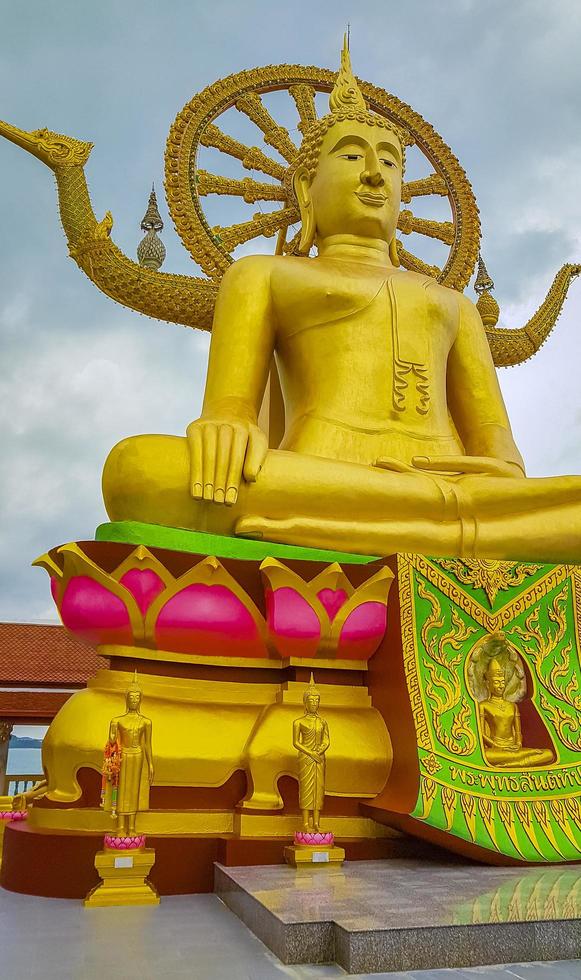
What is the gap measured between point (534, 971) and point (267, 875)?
1124mm

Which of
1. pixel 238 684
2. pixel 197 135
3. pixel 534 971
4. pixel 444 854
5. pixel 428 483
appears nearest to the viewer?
pixel 534 971

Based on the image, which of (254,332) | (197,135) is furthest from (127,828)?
(197,135)

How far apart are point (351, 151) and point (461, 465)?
2630 millimetres

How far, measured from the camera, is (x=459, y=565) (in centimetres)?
405

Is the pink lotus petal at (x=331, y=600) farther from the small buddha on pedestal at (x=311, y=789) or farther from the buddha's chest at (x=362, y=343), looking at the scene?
the buddha's chest at (x=362, y=343)

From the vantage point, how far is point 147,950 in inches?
93.6

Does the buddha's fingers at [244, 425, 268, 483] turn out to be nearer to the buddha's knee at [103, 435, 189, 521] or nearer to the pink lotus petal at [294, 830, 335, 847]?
the buddha's knee at [103, 435, 189, 521]

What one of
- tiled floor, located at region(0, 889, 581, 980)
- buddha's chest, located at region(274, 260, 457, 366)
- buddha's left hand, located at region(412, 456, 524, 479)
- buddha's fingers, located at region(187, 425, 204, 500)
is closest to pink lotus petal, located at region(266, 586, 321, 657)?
buddha's fingers, located at region(187, 425, 204, 500)

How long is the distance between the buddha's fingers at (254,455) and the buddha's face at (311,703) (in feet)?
4.18

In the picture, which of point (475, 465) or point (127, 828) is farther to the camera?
point (475, 465)

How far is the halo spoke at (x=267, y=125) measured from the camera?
704 cm

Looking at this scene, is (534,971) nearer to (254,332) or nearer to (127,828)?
(127,828)

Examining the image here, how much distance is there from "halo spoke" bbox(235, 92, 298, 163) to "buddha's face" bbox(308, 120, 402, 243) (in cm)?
128

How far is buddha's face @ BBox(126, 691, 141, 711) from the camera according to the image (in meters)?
3.30
